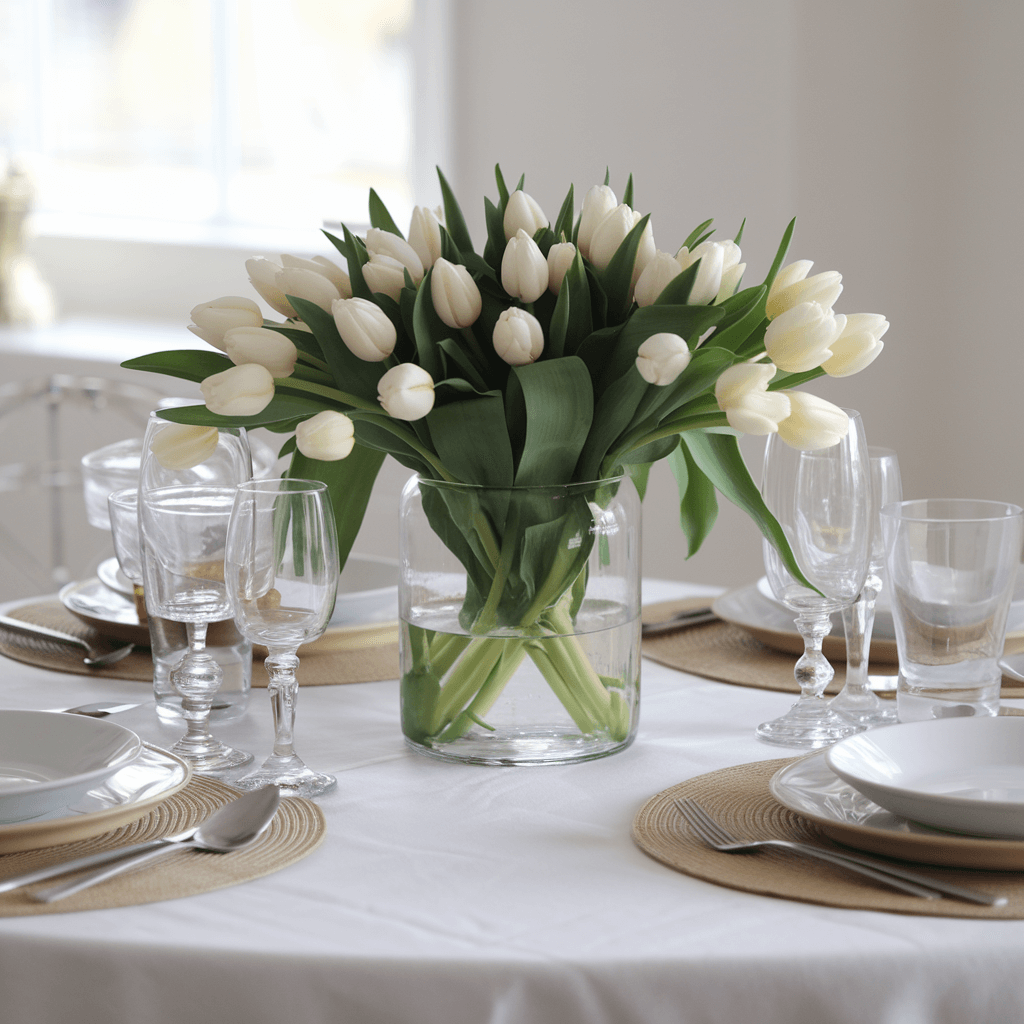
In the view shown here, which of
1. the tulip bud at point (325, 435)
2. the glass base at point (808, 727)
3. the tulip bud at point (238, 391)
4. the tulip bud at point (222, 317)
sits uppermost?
the tulip bud at point (222, 317)

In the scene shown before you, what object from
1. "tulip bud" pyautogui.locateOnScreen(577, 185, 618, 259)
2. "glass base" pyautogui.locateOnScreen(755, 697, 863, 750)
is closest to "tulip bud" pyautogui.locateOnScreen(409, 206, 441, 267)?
"tulip bud" pyautogui.locateOnScreen(577, 185, 618, 259)

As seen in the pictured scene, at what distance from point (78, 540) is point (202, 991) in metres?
3.01

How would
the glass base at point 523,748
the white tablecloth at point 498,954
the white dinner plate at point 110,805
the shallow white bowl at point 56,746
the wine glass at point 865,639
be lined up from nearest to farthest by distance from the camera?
the white tablecloth at point 498,954 → the white dinner plate at point 110,805 → the shallow white bowl at point 56,746 → the glass base at point 523,748 → the wine glass at point 865,639

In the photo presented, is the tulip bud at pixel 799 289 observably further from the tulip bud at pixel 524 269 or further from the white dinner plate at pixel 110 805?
the white dinner plate at pixel 110 805

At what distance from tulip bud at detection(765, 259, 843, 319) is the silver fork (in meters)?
0.37

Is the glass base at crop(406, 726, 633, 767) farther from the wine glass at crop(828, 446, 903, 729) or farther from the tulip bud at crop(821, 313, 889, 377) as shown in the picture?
the tulip bud at crop(821, 313, 889, 377)

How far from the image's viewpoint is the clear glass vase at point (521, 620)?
3.37 feet

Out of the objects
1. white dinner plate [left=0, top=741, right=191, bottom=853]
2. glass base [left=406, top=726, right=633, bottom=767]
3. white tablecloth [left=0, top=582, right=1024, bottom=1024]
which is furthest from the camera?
glass base [left=406, top=726, right=633, bottom=767]

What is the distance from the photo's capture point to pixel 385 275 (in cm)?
100

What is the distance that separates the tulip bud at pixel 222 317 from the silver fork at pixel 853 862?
1.57 ft

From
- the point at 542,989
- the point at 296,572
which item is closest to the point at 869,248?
the point at 296,572

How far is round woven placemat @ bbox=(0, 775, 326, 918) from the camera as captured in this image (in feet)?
2.55

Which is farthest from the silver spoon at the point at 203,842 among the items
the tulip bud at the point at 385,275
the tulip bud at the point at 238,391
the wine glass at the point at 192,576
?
the tulip bud at the point at 385,275

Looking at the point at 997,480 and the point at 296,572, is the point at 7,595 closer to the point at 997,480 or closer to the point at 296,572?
the point at 997,480
